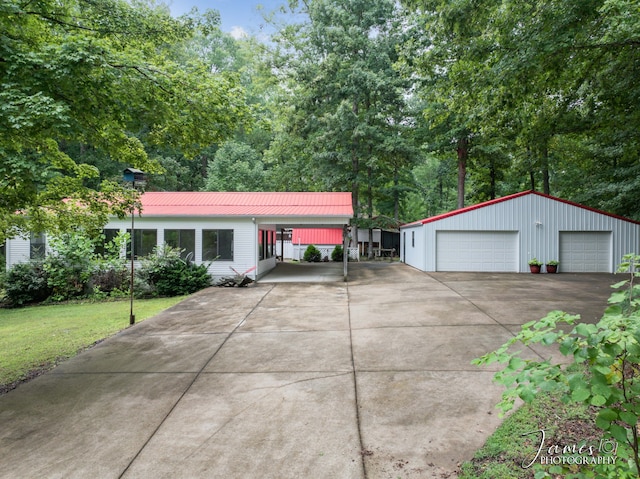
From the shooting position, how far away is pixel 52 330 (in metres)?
7.95

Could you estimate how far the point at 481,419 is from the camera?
11.4 ft

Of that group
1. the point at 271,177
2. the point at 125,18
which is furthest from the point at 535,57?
the point at 271,177

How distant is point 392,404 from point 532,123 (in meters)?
9.42

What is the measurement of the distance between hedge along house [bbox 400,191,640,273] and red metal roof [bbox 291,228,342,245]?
34.6ft

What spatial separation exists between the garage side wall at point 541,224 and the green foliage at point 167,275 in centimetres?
1047

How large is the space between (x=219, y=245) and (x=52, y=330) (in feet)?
20.4

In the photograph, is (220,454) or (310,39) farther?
(310,39)

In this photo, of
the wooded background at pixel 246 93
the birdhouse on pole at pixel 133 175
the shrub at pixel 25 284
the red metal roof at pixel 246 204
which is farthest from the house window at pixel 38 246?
the birdhouse on pole at pixel 133 175

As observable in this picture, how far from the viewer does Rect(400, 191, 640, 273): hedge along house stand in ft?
49.3

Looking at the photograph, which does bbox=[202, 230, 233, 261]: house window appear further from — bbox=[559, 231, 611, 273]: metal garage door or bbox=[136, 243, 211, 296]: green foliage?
bbox=[559, 231, 611, 273]: metal garage door

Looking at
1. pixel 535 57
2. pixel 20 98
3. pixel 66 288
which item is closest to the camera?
pixel 20 98

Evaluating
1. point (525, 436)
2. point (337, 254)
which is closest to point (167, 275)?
point (525, 436)

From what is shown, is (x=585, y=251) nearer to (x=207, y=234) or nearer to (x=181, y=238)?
(x=207, y=234)

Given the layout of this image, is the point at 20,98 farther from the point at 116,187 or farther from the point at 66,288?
the point at 66,288
